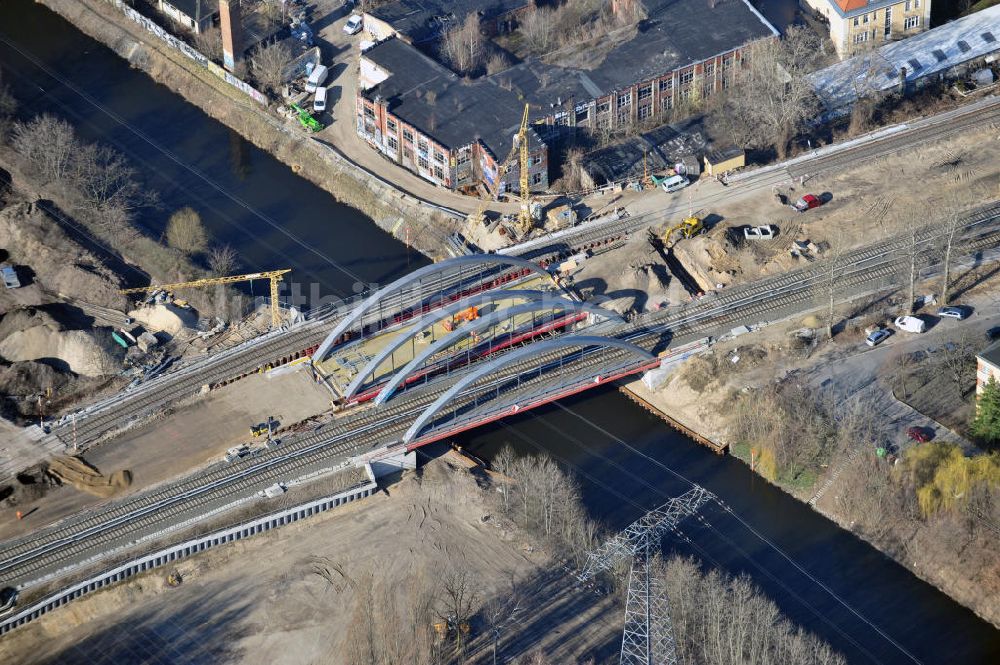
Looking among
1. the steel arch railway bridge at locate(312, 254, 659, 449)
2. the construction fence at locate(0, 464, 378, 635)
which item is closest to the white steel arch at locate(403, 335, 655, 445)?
the steel arch railway bridge at locate(312, 254, 659, 449)

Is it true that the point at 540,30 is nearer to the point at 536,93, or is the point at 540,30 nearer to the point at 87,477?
the point at 536,93

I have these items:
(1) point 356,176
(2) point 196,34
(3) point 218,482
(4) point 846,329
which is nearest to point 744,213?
(4) point 846,329

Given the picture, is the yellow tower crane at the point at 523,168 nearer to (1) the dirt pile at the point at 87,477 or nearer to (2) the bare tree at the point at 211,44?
(2) the bare tree at the point at 211,44

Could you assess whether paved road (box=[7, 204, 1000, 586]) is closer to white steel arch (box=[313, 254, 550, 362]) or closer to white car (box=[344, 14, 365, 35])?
white steel arch (box=[313, 254, 550, 362])

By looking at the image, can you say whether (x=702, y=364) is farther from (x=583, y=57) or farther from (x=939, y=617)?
(x=583, y=57)

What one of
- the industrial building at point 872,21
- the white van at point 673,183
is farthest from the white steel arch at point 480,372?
the industrial building at point 872,21

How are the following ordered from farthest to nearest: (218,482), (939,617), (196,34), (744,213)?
(196,34), (744,213), (218,482), (939,617)
